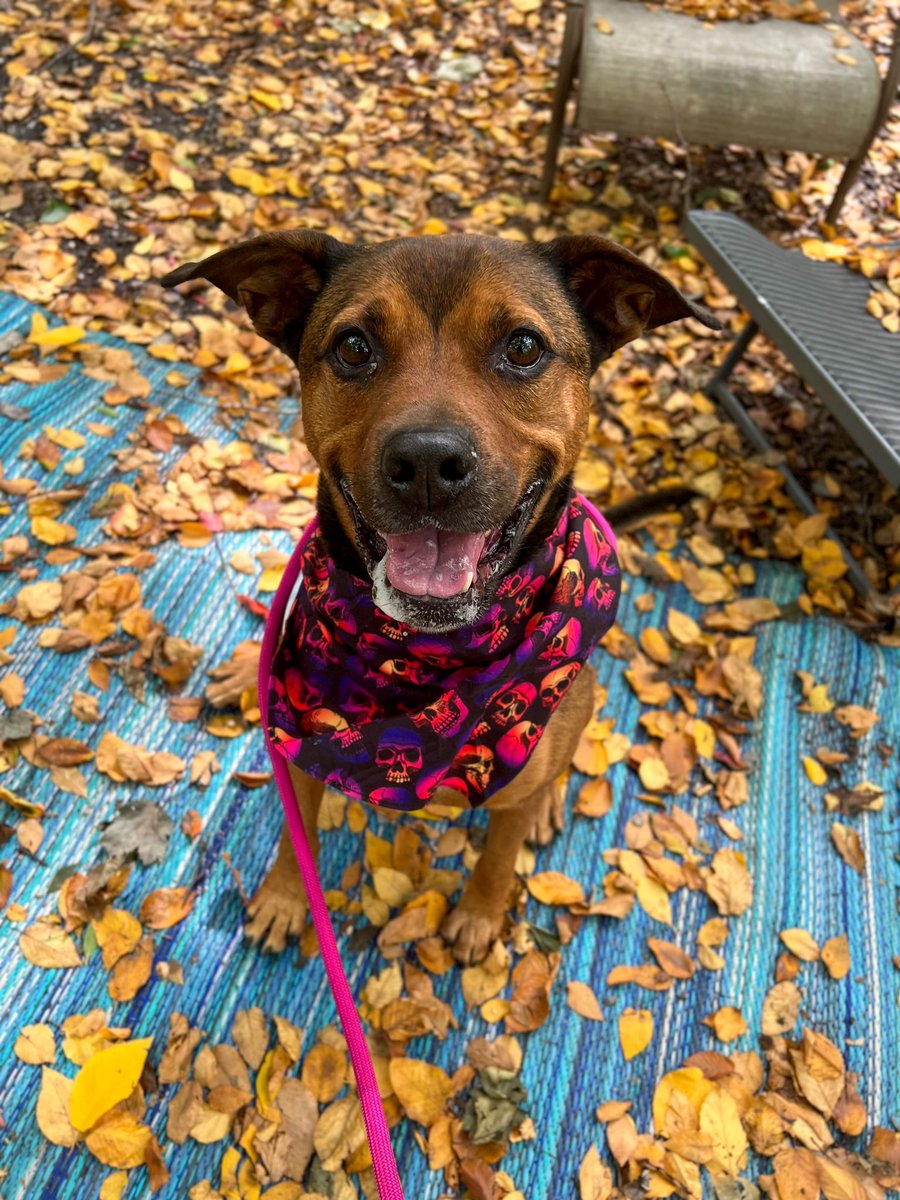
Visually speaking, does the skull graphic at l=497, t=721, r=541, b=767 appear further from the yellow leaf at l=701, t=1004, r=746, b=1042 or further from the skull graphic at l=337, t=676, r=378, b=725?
the yellow leaf at l=701, t=1004, r=746, b=1042

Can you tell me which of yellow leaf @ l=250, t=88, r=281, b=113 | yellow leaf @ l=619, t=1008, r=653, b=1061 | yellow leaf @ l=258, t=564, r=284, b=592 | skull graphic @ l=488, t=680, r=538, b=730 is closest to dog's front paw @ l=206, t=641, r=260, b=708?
yellow leaf @ l=258, t=564, r=284, b=592

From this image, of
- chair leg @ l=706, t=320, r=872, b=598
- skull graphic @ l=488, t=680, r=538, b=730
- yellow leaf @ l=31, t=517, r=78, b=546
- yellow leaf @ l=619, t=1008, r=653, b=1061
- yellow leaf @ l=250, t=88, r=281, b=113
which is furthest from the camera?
yellow leaf @ l=250, t=88, r=281, b=113

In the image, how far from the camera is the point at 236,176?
5746 millimetres

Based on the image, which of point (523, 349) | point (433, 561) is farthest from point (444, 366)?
point (433, 561)

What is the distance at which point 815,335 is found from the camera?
403 centimetres

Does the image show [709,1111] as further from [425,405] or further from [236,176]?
[236,176]

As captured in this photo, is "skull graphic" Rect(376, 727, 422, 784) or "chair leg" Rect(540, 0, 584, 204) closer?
"skull graphic" Rect(376, 727, 422, 784)

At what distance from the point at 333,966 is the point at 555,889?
3.54 feet

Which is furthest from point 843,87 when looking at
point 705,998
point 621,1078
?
point 621,1078

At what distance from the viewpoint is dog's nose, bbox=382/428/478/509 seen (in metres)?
1.83

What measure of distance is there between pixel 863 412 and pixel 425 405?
8.49 ft

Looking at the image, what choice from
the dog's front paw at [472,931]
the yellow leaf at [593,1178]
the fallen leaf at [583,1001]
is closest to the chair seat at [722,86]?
the dog's front paw at [472,931]

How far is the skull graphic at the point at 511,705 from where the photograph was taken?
237 cm

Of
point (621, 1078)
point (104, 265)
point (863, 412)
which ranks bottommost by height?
point (621, 1078)
